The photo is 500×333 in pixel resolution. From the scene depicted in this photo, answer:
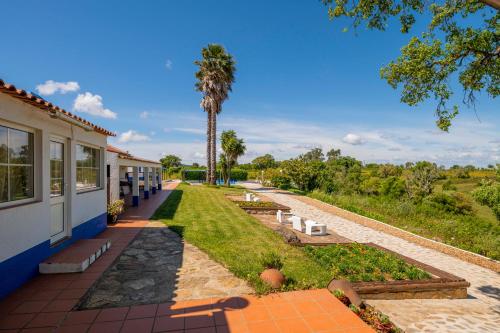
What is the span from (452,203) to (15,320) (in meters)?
26.8

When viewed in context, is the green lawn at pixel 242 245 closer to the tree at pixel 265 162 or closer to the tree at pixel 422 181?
the tree at pixel 422 181

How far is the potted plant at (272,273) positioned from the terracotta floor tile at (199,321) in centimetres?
149

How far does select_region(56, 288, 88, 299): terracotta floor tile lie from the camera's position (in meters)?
4.74

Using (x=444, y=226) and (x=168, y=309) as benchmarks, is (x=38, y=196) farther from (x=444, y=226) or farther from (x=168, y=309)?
(x=444, y=226)

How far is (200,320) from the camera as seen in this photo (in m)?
4.13

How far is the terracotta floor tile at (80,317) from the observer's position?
4.02m

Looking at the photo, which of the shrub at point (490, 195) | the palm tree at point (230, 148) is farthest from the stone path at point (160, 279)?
the palm tree at point (230, 148)

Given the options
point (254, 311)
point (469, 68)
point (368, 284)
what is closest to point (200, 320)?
point (254, 311)

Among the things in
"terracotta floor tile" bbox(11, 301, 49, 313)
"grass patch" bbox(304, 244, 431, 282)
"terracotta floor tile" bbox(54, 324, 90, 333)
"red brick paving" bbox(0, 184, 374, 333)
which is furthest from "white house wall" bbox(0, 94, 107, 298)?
"grass patch" bbox(304, 244, 431, 282)

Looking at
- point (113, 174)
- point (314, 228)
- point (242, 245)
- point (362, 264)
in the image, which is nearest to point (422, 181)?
point (314, 228)

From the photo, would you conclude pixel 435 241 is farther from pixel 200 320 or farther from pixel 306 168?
pixel 306 168

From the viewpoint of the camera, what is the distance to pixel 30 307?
14.4 feet

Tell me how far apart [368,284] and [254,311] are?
10.3ft

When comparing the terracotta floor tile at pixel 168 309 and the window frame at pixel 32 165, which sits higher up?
the window frame at pixel 32 165
